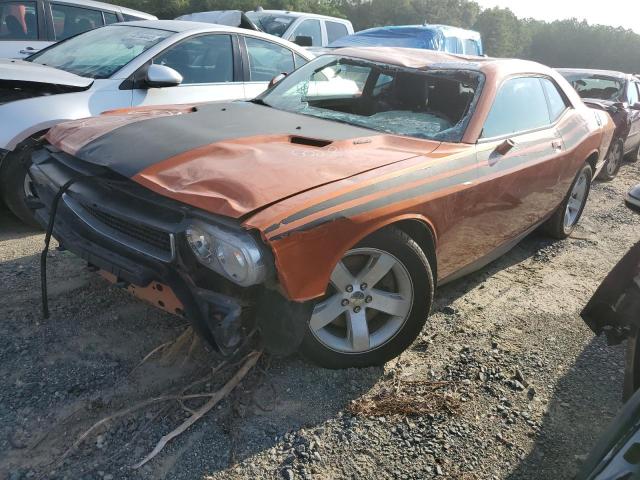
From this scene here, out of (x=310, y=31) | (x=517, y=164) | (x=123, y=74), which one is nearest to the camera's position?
(x=517, y=164)

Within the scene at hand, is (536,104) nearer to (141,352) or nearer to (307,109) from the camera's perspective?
(307,109)

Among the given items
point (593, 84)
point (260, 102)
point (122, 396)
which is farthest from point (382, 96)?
point (593, 84)

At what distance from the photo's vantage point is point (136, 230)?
93.1 inches

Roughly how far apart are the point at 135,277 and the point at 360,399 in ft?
3.92

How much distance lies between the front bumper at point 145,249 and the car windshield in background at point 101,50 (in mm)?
2282

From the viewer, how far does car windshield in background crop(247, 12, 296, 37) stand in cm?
977

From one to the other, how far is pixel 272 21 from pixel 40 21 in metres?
4.51

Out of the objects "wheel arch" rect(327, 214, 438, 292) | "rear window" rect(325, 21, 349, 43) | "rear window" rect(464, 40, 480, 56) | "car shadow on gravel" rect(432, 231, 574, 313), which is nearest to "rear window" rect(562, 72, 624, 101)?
"rear window" rect(464, 40, 480, 56)

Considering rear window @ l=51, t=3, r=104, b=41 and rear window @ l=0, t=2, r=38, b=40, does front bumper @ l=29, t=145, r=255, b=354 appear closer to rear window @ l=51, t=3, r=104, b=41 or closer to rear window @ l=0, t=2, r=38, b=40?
rear window @ l=0, t=2, r=38, b=40

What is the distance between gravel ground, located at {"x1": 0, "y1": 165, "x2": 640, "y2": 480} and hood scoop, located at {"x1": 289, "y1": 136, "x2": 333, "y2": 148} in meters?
1.14

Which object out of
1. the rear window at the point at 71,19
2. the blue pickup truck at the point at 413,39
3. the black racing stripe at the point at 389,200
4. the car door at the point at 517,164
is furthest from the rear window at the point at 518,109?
the blue pickup truck at the point at 413,39

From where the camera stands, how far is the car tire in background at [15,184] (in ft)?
12.7

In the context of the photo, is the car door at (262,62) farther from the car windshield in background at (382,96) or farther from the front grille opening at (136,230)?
the front grille opening at (136,230)

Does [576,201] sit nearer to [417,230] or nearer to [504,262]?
[504,262]
